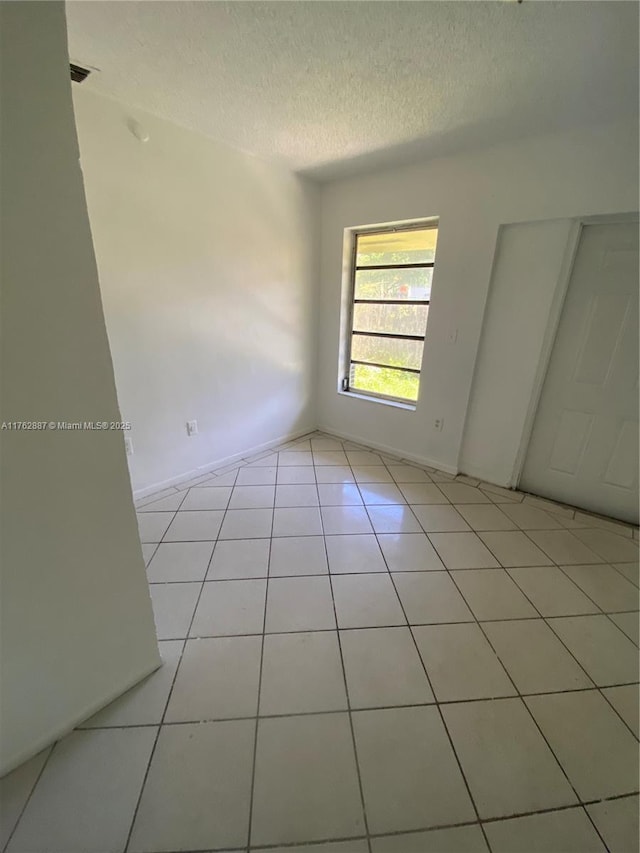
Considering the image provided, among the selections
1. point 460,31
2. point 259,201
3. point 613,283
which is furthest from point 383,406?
point 460,31

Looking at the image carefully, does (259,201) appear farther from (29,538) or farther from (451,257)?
(29,538)

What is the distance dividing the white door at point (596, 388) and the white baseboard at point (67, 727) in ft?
9.21

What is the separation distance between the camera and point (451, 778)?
3.34 feet

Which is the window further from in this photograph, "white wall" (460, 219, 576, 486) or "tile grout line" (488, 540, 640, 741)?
"tile grout line" (488, 540, 640, 741)

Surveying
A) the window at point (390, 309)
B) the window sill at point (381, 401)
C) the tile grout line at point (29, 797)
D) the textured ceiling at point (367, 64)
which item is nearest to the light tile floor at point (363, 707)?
the tile grout line at point (29, 797)

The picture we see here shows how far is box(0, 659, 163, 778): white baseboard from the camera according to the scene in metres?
1.01

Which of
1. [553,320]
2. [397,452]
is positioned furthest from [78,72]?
[397,452]

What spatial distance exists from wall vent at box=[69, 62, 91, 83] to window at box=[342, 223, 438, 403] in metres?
2.13

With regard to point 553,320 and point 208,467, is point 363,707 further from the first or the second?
point 553,320

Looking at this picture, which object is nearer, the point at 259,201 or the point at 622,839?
the point at 622,839

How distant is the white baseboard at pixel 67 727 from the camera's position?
1.01 m

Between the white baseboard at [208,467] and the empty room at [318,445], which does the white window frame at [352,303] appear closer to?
the empty room at [318,445]

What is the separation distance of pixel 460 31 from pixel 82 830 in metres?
2.90

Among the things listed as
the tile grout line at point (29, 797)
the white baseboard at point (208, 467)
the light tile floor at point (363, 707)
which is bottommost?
the tile grout line at point (29, 797)
